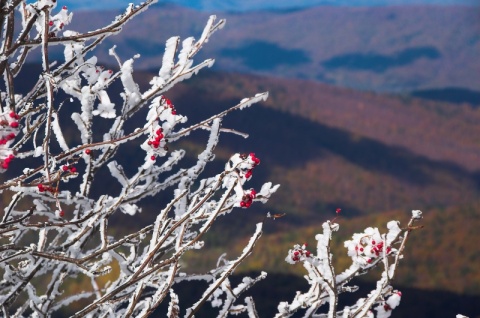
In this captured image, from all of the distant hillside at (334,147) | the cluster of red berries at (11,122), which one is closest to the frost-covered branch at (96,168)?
the cluster of red berries at (11,122)

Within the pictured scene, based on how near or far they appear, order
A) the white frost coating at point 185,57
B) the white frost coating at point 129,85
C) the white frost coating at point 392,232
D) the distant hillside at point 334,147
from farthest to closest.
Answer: the distant hillside at point 334,147
the white frost coating at point 185,57
the white frost coating at point 129,85
the white frost coating at point 392,232

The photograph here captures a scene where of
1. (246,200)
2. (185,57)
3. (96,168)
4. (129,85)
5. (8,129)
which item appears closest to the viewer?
(8,129)

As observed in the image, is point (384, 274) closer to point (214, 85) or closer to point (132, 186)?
point (132, 186)

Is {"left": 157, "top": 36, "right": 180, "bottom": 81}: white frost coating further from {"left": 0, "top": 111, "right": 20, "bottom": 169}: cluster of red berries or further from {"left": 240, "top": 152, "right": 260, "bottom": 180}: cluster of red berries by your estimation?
{"left": 0, "top": 111, "right": 20, "bottom": 169}: cluster of red berries

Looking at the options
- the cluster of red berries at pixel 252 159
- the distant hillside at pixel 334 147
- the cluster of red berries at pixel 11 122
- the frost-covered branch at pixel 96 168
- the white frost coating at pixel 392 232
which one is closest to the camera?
the cluster of red berries at pixel 11 122

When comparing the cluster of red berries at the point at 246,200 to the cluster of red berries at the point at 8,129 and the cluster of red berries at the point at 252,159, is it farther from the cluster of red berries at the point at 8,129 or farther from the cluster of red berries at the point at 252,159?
the cluster of red berries at the point at 8,129

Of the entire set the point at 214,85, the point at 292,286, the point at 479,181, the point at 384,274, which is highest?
the point at 384,274

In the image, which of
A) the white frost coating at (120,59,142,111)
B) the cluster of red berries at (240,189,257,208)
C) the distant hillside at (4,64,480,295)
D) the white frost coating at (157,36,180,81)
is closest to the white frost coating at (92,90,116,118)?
the white frost coating at (120,59,142,111)

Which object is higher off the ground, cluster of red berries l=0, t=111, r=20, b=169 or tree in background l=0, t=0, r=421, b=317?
cluster of red berries l=0, t=111, r=20, b=169

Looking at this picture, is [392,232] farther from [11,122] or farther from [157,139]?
[11,122]

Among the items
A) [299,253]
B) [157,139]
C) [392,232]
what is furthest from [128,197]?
[392,232]

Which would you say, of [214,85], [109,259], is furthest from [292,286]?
[214,85]
